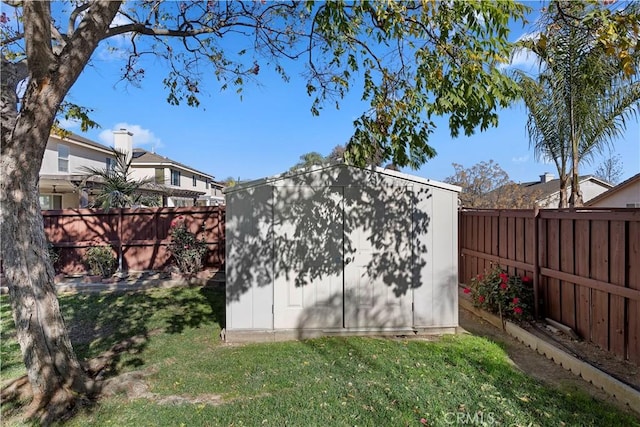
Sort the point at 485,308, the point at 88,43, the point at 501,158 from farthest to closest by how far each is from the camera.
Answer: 1. the point at 501,158
2. the point at 485,308
3. the point at 88,43

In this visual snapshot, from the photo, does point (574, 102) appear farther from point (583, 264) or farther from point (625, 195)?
point (625, 195)

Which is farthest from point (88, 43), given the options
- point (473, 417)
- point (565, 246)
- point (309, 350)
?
point (565, 246)

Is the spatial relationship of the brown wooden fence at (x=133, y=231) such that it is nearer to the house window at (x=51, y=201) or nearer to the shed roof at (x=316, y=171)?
the shed roof at (x=316, y=171)

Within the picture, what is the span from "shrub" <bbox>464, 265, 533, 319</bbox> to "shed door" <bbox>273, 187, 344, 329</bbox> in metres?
2.58

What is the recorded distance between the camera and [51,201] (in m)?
14.5

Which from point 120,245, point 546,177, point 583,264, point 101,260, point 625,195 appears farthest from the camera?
point 546,177

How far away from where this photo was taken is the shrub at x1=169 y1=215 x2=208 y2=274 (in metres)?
8.81

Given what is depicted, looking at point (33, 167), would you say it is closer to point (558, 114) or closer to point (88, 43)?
point (88, 43)

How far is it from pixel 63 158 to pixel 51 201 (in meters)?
2.05

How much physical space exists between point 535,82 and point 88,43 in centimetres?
764

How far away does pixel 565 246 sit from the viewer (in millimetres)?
4785

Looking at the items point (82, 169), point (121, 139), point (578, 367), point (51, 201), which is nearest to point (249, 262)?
point (578, 367)

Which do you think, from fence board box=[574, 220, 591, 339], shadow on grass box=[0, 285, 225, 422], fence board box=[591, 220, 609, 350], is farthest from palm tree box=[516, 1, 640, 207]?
shadow on grass box=[0, 285, 225, 422]
